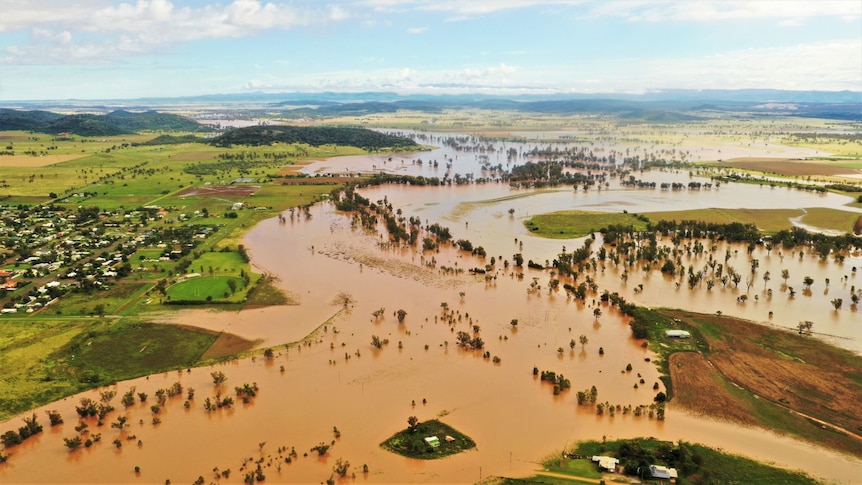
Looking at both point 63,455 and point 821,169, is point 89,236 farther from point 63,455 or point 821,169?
point 821,169

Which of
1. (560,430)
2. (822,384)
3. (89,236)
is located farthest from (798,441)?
(89,236)

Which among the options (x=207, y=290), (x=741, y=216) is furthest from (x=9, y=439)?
(x=741, y=216)

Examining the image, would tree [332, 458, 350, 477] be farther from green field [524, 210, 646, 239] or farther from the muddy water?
green field [524, 210, 646, 239]

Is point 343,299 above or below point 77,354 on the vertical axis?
above

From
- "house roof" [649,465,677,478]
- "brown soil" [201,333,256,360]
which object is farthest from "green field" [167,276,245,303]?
"house roof" [649,465,677,478]

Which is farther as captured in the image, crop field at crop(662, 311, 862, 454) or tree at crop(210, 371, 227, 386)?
tree at crop(210, 371, 227, 386)

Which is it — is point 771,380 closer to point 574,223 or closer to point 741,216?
point 574,223
